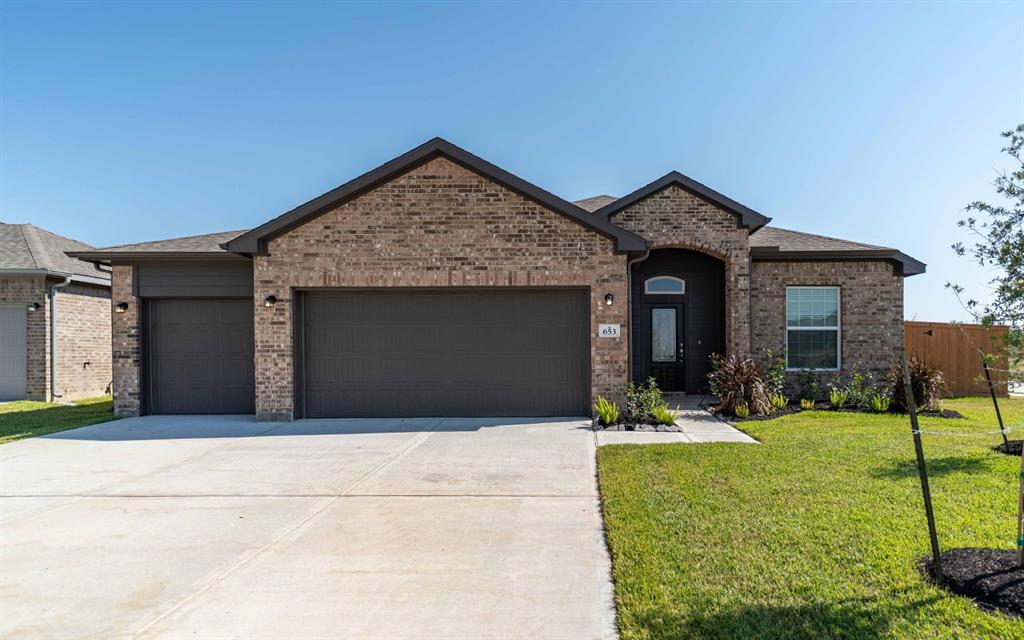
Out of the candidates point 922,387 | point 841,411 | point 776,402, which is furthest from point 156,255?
point 922,387

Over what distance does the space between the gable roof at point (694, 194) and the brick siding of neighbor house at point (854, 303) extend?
1.16m

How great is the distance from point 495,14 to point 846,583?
39.5 ft

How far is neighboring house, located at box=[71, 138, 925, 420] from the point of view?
10.1 m

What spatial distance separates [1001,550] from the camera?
3.90 m

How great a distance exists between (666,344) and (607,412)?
4.21 metres

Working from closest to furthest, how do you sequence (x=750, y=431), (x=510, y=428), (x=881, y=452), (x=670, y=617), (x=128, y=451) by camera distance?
(x=670, y=617) → (x=881, y=452) → (x=128, y=451) → (x=750, y=431) → (x=510, y=428)

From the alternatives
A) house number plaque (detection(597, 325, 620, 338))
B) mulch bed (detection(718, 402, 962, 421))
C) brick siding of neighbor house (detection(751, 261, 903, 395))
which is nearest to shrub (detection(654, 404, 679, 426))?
mulch bed (detection(718, 402, 962, 421))

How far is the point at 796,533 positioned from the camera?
4355 mm

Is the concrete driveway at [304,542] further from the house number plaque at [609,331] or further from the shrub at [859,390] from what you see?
the shrub at [859,390]

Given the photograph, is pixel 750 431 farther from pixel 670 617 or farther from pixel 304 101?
pixel 304 101

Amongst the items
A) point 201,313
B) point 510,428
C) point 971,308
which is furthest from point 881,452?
point 201,313

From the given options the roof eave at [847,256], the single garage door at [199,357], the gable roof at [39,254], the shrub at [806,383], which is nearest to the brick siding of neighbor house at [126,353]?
the single garage door at [199,357]

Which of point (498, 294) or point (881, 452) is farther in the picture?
point (498, 294)

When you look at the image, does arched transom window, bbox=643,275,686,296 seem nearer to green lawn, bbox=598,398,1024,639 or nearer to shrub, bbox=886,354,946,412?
shrub, bbox=886,354,946,412
